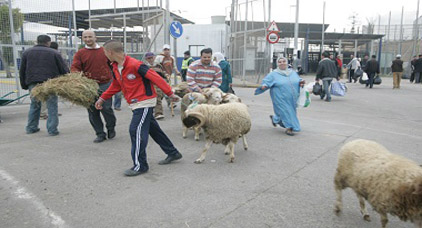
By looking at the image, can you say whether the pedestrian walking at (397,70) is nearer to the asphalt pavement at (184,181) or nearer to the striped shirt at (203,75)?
the asphalt pavement at (184,181)

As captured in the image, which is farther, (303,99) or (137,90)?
(303,99)

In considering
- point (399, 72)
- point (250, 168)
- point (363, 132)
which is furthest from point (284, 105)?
point (399, 72)

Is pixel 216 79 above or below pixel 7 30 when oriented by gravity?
below

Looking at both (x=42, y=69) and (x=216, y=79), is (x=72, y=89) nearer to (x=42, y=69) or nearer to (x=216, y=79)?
(x=42, y=69)

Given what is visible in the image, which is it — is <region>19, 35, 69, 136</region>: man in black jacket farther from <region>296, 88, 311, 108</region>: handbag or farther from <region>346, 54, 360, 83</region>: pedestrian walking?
<region>346, 54, 360, 83</region>: pedestrian walking

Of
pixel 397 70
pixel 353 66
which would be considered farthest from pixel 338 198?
pixel 353 66

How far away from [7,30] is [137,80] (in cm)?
769

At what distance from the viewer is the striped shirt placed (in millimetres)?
6391

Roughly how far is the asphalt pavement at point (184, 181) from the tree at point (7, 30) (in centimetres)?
314

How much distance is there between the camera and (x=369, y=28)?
32312 mm

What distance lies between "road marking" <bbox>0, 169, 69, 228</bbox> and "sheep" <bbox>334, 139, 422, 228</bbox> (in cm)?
283

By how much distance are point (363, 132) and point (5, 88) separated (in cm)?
1032

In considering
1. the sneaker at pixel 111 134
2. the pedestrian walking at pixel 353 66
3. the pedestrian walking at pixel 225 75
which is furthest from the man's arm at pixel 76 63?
the pedestrian walking at pixel 353 66

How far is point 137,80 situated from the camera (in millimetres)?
4395
